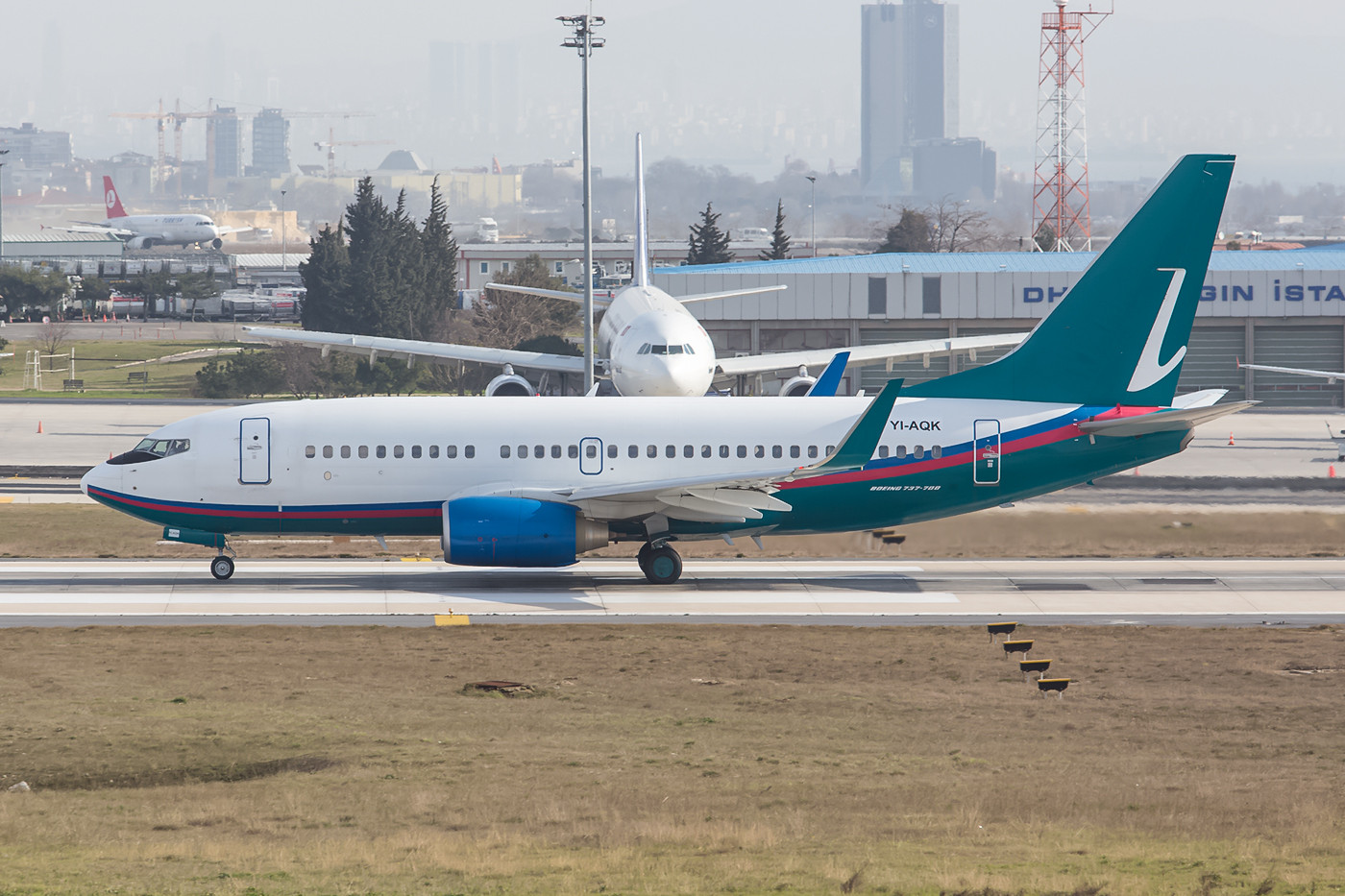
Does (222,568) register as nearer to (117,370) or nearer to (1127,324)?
(1127,324)

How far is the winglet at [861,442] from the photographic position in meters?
31.2

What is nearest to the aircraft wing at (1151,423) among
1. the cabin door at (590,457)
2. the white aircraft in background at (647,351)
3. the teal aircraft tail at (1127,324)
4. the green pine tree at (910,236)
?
the teal aircraft tail at (1127,324)

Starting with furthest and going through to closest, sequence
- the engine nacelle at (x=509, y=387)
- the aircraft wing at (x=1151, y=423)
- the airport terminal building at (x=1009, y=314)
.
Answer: the airport terminal building at (x=1009, y=314) < the engine nacelle at (x=509, y=387) < the aircraft wing at (x=1151, y=423)

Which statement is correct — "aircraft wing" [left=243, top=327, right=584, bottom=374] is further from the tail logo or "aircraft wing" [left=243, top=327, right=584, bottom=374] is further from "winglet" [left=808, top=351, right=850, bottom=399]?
the tail logo

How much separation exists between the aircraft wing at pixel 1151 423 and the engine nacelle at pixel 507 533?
12.4m

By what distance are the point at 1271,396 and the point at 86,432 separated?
64.6 metres

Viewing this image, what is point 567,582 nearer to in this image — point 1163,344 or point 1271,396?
point 1163,344

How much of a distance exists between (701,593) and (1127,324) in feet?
39.1

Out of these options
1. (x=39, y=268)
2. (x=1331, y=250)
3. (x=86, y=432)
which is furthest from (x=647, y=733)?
(x=39, y=268)

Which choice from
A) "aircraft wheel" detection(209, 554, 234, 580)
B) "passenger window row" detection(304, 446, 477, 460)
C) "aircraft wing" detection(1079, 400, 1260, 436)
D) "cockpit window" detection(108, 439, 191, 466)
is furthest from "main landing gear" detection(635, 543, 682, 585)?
"cockpit window" detection(108, 439, 191, 466)

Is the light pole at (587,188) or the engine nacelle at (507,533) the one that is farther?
the light pole at (587,188)

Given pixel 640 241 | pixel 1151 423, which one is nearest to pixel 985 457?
pixel 1151 423

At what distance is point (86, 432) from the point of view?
65375 millimetres

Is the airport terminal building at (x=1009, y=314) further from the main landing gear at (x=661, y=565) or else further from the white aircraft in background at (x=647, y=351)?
the main landing gear at (x=661, y=565)
